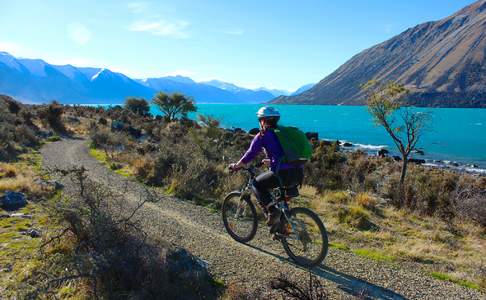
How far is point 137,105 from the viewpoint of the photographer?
60.9 metres

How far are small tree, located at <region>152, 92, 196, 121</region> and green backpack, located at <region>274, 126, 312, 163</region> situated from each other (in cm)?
5190

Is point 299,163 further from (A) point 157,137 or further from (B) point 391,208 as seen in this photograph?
(A) point 157,137

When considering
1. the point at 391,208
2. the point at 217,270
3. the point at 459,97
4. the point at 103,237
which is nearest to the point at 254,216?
the point at 217,270

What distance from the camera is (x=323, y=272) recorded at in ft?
19.2

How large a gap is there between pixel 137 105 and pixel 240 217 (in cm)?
5681

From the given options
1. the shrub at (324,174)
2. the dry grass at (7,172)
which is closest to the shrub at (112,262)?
the dry grass at (7,172)

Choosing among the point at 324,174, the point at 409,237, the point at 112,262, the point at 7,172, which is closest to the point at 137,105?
the point at 324,174

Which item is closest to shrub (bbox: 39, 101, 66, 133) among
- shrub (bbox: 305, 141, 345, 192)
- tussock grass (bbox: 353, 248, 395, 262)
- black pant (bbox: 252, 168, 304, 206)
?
shrub (bbox: 305, 141, 345, 192)

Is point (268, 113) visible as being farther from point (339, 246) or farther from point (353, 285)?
point (339, 246)

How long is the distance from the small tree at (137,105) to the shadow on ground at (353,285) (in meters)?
56.5

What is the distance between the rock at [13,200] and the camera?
27.6 ft

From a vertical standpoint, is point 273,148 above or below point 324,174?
above

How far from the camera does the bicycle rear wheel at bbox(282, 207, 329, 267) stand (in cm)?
587

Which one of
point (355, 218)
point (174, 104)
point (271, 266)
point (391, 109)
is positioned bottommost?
point (355, 218)
